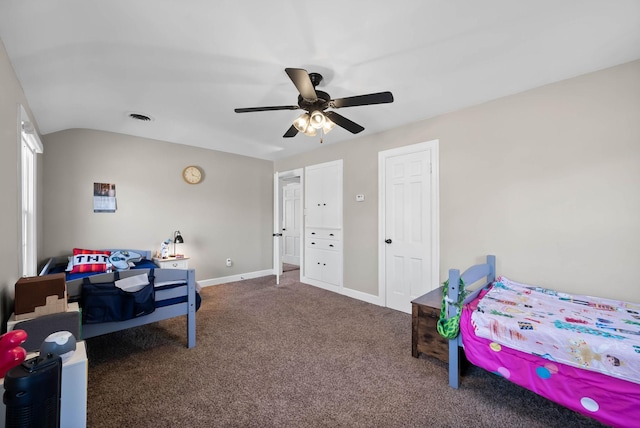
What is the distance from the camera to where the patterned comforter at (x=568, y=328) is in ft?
4.59

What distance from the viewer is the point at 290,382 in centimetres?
202

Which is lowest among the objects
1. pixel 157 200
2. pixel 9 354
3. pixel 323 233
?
pixel 9 354

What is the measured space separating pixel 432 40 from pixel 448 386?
2.42 meters

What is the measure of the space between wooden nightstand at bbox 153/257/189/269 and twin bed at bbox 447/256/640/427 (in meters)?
3.60

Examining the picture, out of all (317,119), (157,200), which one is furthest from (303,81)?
(157,200)

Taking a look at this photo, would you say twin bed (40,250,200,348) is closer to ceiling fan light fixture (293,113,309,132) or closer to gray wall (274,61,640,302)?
ceiling fan light fixture (293,113,309,132)

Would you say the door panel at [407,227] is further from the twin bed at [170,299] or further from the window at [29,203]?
the window at [29,203]

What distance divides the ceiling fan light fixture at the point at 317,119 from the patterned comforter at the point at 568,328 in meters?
1.81

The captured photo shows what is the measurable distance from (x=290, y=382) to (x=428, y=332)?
1.17m

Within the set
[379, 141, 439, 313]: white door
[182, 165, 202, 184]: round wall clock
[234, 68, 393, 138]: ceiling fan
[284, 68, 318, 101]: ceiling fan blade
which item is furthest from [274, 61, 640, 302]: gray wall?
[182, 165, 202, 184]: round wall clock

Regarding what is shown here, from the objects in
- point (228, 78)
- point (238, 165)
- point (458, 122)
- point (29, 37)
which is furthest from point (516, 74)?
point (238, 165)

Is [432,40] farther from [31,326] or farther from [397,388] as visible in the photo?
[31,326]

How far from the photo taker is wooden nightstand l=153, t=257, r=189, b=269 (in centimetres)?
384

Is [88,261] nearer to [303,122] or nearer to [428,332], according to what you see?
[303,122]
